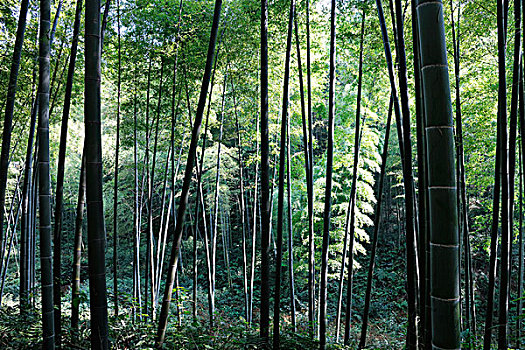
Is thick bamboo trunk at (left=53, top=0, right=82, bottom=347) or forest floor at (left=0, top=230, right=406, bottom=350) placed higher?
thick bamboo trunk at (left=53, top=0, right=82, bottom=347)

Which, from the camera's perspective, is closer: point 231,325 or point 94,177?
point 94,177

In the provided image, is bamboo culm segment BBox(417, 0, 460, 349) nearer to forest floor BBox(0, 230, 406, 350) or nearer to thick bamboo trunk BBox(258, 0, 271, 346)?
thick bamboo trunk BBox(258, 0, 271, 346)

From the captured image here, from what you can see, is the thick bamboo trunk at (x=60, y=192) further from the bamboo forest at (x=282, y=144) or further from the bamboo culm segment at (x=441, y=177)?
the bamboo culm segment at (x=441, y=177)

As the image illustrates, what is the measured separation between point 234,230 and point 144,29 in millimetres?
10956

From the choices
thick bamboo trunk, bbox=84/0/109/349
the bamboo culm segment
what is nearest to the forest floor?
thick bamboo trunk, bbox=84/0/109/349

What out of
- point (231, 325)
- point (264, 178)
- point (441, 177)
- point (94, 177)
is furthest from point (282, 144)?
point (231, 325)

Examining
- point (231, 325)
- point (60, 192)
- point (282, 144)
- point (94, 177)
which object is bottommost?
point (231, 325)

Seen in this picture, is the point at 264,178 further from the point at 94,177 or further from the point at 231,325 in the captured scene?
the point at 231,325

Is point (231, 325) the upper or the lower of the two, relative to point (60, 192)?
lower

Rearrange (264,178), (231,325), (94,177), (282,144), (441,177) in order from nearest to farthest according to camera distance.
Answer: (441,177)
(94,177)
(264,178)
(282,144)
(231,325)

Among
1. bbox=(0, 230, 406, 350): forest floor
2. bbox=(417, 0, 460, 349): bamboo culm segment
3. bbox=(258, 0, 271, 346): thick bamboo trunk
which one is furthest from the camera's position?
bbox=(0, 230, 406, 350): forest floor

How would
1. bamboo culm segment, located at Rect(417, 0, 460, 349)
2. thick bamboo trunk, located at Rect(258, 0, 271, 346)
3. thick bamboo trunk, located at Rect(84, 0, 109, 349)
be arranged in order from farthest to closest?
thick bamboo trunk, located at Rect(258, 0, 271, 346) < thick bamboo trunk, located at Rect(84, 0, 109, 349) < bamboo culm segment, located at Rect(417, 0, 460, 349)

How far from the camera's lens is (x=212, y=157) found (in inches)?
457

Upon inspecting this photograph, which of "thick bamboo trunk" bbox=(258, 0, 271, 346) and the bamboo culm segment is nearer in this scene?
the bamboo culm segment
